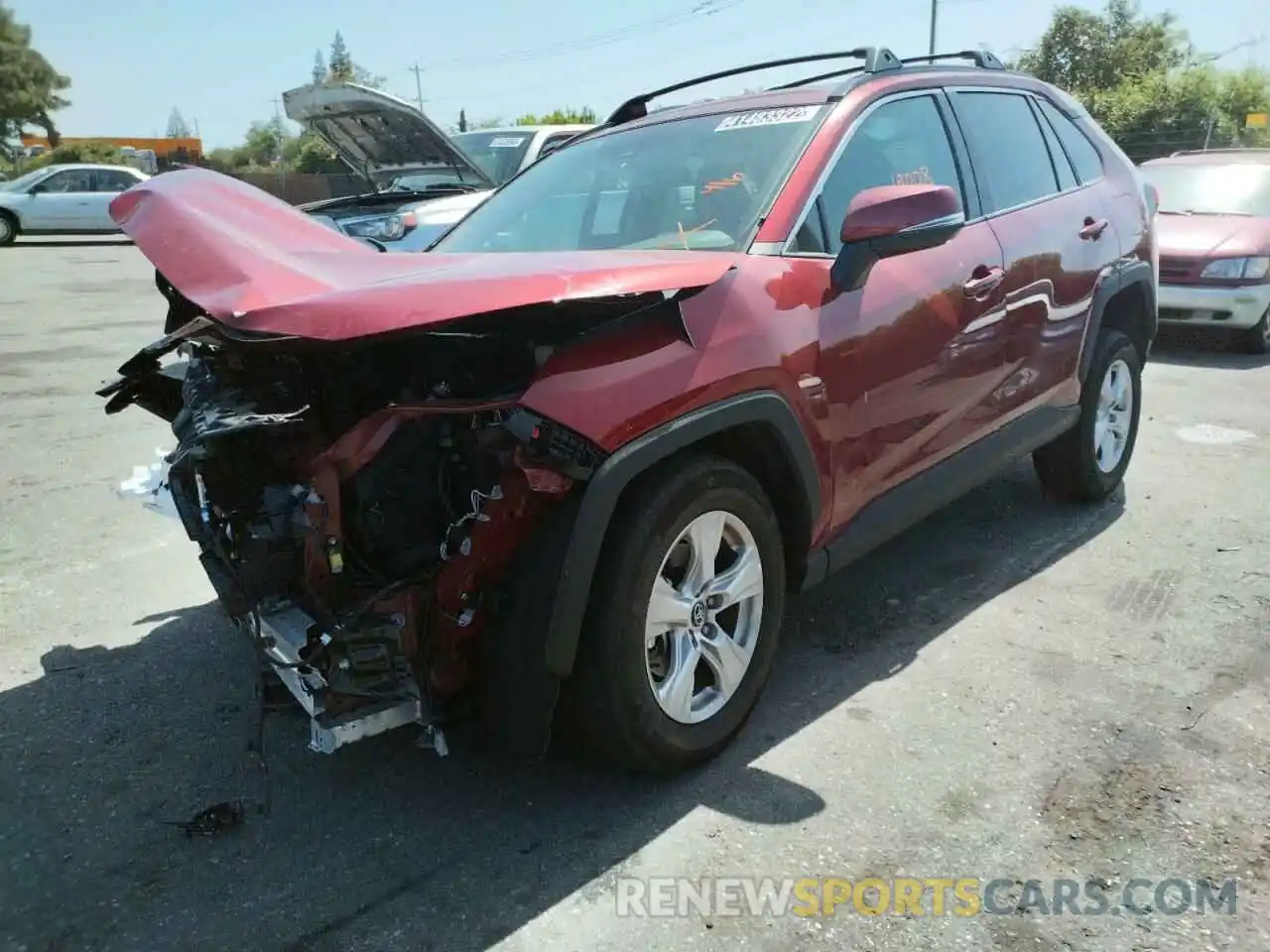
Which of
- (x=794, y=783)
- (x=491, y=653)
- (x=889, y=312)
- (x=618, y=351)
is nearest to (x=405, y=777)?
(x=491, y=653)

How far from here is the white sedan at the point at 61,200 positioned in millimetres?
22469

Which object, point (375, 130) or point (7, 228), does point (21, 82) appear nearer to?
point (7, 228)

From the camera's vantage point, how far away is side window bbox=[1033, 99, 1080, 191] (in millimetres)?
4484

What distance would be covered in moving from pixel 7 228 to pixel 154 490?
23.1 m

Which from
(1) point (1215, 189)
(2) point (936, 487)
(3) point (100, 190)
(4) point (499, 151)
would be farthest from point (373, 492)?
(3) point (100, 190)

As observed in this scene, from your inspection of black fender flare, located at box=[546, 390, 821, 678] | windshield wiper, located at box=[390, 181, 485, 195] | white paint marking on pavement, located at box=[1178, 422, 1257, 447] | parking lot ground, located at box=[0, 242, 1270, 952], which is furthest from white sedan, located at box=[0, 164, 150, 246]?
black fender flare, located at box=[546, 390, 821, 678]

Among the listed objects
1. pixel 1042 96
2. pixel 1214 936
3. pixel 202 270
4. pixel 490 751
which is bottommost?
pixel 1214 936

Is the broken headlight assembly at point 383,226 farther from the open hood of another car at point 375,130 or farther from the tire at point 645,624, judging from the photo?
the tire at point 645,624

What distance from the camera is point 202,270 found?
2.54 meters

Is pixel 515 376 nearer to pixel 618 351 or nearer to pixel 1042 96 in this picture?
pixel 618 351

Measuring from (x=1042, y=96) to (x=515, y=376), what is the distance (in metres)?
3.33

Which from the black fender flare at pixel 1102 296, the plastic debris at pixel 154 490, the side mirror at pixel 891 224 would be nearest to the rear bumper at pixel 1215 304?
the black fender flare at pixel 1102 296

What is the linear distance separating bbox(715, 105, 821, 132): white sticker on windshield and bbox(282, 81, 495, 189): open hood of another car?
703 cm

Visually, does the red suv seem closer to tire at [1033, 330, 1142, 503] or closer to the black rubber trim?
the black rubber trim
